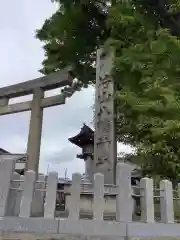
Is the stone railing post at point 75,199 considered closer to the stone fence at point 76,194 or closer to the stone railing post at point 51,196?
the stone fence at point 76,194

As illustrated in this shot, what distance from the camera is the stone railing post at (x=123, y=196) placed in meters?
5.07

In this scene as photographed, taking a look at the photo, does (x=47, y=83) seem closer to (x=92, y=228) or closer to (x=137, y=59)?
(x=137, y=59)

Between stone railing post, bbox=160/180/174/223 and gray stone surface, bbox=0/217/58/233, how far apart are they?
211 cm

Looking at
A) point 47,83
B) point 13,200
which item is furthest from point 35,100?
point 13,200

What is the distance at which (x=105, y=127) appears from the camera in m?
7.93

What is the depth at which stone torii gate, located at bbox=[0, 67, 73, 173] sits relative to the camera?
26.6ft

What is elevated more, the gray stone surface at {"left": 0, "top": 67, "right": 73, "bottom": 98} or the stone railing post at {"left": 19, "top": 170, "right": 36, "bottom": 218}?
the gray stone surface at {"left": 0, "top": 67, "right": 73, "bottom": 98}

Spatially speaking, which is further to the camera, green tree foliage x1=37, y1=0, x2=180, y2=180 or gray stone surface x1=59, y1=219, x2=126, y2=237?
green tree foliage x1=37, y1=0, x2=180, y2=180

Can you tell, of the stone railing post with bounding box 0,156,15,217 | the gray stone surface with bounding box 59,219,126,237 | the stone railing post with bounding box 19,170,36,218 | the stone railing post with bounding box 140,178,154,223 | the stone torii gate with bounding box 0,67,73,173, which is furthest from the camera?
the stone torii gate with bounding box 0,67,73,173

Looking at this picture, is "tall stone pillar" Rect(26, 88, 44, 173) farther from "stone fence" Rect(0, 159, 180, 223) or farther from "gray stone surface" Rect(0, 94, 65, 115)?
"stone fence" Rect(0, 159, 180, 223)

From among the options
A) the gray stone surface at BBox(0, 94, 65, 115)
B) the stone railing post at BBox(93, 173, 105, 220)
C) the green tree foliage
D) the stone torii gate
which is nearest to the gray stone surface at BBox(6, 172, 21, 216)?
the stone railing post at BBox(93, 173, 105, 220)

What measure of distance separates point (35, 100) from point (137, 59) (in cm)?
323

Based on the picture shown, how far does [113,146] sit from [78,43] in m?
6.19

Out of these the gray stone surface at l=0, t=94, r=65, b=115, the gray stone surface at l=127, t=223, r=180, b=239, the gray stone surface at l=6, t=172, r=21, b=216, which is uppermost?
the gray stone surface at l=0, t=94, r=65, b=115
